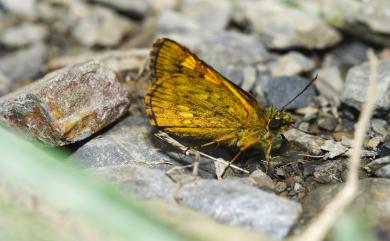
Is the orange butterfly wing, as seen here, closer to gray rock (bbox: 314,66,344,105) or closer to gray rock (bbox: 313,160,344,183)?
gray rock (bbox: 313,160,344,183)

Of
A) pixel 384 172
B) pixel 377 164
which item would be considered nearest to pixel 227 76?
pixel 377 164

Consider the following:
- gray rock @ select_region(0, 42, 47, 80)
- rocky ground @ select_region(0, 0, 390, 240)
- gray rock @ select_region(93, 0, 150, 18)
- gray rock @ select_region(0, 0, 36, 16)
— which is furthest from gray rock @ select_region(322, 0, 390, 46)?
gray rock @ select_region(0, 0, 36, 16)

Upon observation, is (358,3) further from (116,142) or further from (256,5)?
(116,142)

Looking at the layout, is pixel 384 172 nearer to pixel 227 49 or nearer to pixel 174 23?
pixel 227 49

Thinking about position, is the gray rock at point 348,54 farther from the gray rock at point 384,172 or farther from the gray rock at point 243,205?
the gray rock at point 243,205

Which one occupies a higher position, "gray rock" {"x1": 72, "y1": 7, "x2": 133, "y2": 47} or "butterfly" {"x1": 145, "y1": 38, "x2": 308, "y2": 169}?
"butterfly" {"x1": 145, "y1": 38, "x2": 308, "y2": 169}

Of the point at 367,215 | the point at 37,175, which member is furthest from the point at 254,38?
the point at 37,175
